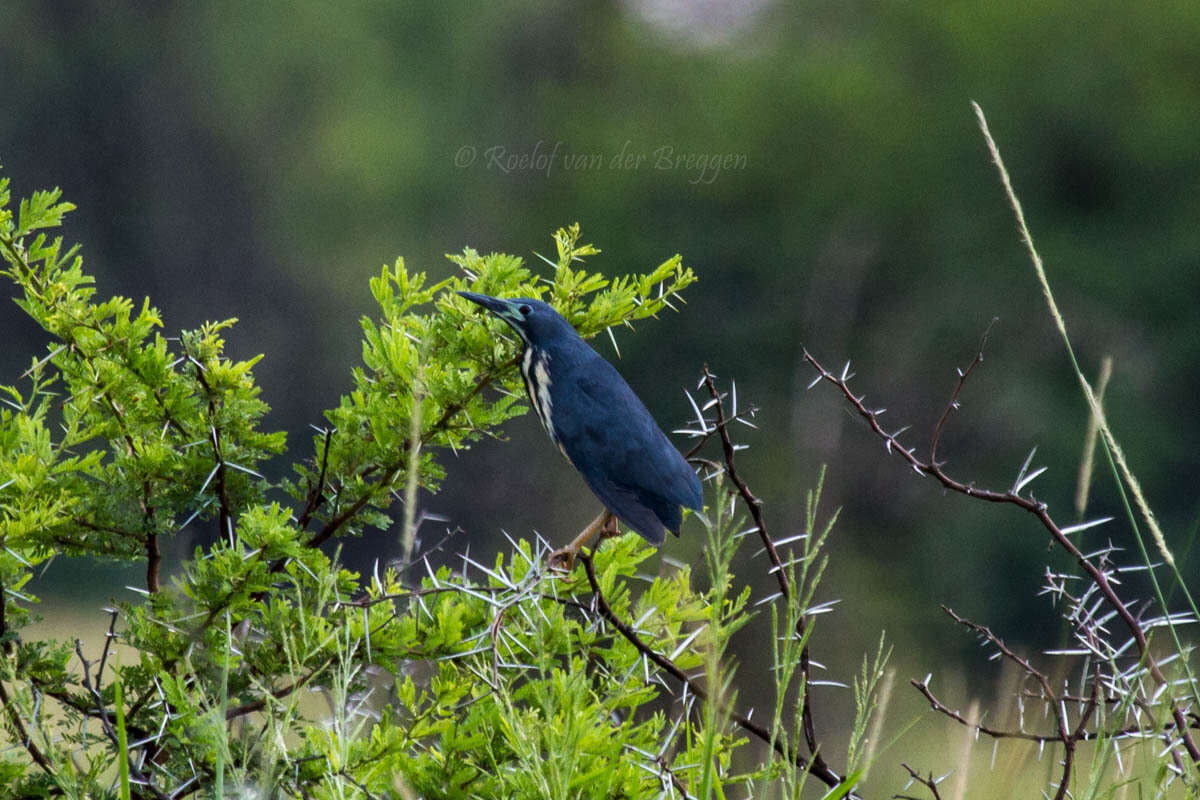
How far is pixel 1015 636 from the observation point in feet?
51.3

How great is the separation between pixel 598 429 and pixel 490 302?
1.78 ft

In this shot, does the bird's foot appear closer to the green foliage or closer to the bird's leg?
the bird's leg

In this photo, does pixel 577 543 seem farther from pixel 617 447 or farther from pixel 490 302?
pixel 490 302

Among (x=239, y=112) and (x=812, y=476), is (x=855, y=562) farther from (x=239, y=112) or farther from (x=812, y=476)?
(x=239, y=112)

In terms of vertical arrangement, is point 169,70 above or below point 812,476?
above

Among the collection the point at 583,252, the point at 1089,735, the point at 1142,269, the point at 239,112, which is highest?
the point at 239,112

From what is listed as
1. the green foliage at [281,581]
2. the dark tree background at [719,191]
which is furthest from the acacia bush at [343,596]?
the dark tree background at [719,191]

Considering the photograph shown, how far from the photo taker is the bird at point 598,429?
2.74m

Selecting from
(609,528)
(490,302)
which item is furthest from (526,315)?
(609,528)

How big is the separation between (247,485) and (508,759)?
0.81 metres

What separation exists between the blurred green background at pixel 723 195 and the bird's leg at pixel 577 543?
1091 centimetres

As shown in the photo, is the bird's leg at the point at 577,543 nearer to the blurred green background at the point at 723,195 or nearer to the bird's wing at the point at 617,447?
the bird's wing at the point at 617,447

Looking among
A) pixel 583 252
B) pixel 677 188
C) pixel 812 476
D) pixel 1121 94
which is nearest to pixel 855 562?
pixel 812 476

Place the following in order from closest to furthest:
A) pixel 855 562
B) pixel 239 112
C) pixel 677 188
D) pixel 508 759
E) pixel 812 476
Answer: pixel 508 759
pixel 812 476
pixel 855 562
pixel 677 188
pixel 239 112
